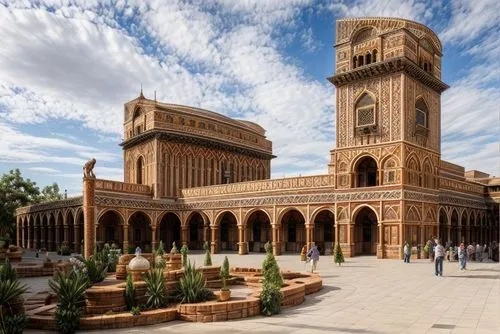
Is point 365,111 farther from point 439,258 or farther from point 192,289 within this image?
point 192,289

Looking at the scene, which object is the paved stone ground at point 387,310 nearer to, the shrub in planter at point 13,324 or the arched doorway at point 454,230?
the shrub in planter at point 13,324

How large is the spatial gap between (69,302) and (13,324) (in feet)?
3.81

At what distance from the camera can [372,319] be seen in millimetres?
10539

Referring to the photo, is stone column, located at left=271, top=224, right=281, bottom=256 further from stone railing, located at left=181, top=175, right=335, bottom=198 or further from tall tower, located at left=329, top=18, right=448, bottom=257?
tall tower, located at left=329, top=18, right=448, bottom=257

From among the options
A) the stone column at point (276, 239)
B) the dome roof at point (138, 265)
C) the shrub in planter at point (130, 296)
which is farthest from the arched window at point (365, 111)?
the shrub in planter at point (130, 296)

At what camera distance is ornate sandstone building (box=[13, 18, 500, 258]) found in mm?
30375

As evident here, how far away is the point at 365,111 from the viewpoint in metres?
32.3

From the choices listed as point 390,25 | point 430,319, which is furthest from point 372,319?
point 390,25

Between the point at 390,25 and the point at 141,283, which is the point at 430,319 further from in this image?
the point at 390,25

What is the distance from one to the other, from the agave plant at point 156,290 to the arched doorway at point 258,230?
28.3m

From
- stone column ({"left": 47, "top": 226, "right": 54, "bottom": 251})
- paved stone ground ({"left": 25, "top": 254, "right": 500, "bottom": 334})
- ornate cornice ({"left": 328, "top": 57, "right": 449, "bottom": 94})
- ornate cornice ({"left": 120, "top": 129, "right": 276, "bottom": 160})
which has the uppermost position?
ornate cornice ({"left": 328, "top": 57, "right": 449, "bottom": 94})

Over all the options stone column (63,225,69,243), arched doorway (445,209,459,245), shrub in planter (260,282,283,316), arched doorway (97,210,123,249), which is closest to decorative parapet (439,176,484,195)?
arched doorway (445,209,459,245)

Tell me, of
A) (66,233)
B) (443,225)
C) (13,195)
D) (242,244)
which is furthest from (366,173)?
(13,195)

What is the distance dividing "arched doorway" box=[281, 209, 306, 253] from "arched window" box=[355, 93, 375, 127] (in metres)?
9.46
